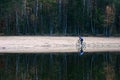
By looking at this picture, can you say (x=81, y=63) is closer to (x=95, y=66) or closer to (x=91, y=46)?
(x=95, y=66)

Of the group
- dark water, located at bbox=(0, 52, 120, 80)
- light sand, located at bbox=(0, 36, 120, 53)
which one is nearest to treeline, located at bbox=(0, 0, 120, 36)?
light sand, located at bbox=(0, 36, 120, 53)

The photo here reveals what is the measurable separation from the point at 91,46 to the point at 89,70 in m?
22.7

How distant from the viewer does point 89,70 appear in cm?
2858

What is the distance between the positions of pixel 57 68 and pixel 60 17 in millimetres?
42836

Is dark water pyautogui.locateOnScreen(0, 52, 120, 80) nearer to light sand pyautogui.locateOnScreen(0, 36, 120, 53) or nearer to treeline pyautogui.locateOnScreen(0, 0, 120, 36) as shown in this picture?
light sand pyautogui.locateOnScreen(0, 36, 120, 53)

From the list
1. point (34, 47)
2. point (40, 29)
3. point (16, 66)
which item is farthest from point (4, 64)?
point (40, 29)

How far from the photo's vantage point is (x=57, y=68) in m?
29.6

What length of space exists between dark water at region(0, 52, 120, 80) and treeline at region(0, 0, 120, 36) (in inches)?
1291

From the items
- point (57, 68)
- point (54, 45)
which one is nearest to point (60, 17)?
point (54, 45)

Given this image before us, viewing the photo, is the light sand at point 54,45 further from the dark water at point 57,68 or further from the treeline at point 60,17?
the treeline at point 60,17

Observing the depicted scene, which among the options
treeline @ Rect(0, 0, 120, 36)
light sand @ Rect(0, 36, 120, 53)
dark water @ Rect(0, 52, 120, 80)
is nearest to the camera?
dark water @ Rect(0, 52, 120, 80)

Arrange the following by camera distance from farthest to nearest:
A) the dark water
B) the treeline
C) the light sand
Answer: the treeline → the light sand → the dark water

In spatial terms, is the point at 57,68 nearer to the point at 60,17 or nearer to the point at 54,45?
the point at 54,45

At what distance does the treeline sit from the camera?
69.4 metres
